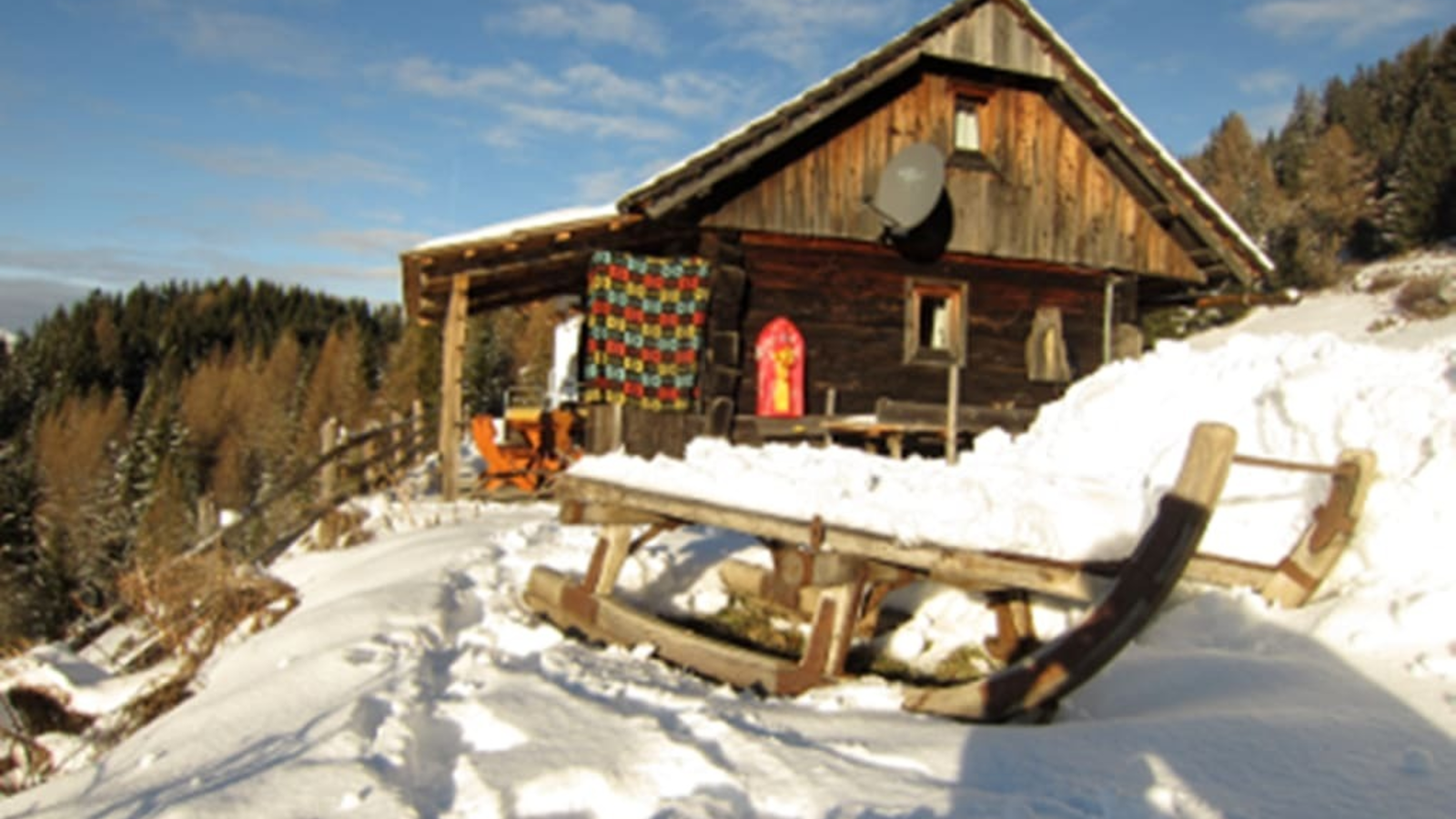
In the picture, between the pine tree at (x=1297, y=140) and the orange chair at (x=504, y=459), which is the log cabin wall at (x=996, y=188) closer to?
the orange chair at (x=504, y=459)

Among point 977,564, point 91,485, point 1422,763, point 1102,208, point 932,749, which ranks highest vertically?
point 1102,208

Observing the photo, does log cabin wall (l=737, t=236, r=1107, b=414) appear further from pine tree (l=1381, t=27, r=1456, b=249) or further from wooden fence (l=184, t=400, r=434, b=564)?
pine tree (l=1381, t=27, r=1456, b=249)

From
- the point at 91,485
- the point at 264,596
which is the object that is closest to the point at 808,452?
the point at 264,596

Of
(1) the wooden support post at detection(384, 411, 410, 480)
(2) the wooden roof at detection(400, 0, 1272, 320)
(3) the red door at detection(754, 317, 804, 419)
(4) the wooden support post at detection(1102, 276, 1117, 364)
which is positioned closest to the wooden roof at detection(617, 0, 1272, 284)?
(2) the wooden roof at detection(400, 0, 1272, 320)

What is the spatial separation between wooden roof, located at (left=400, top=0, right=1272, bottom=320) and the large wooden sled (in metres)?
4.26

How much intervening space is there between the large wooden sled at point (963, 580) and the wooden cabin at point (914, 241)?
4008mm

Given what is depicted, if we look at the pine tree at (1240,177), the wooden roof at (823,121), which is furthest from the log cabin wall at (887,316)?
the pine tree at (1240,177)

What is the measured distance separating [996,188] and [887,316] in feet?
7.22

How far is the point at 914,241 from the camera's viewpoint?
1142 cm

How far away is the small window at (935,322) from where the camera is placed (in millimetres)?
11553

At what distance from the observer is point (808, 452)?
610cm

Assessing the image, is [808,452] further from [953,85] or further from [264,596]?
[953,85]

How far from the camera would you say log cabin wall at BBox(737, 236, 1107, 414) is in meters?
10.9

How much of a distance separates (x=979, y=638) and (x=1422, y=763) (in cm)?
310
